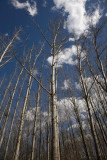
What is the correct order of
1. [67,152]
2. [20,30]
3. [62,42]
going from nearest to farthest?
[62,42] < [20,30] < [67,152]

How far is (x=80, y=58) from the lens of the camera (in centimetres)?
624

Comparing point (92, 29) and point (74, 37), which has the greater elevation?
point (74, 37)

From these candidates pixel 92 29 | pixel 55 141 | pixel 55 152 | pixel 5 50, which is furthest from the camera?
pixel 5 50

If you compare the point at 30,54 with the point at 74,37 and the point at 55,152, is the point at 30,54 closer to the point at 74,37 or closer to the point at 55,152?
the point at 74,37

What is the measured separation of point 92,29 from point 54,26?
2.17 metres

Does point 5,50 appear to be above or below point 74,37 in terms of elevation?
below

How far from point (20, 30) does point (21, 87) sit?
4257 mm

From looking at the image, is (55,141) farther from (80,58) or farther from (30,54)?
(30,54)

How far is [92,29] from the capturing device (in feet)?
17.5

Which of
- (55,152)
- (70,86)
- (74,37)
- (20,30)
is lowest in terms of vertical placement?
(55,152)

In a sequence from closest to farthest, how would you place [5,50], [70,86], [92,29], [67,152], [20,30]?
[92,29]
[5,50]
[20,30]
[70,86]
[67,152]

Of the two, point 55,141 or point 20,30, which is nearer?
point 55,141

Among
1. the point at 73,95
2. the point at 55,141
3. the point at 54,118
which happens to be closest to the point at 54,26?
the point at 54,118

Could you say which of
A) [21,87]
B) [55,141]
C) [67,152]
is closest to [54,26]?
[55,141]
